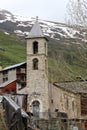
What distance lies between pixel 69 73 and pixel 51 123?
62.4 feet

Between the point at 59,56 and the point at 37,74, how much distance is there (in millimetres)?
37771

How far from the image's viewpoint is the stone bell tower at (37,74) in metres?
57.8

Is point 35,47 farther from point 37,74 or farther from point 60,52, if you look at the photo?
point 60,52

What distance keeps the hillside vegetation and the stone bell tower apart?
3.86 m

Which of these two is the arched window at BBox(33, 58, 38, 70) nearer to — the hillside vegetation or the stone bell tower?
the stone bell tower

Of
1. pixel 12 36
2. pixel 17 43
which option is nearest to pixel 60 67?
pixel 17 43

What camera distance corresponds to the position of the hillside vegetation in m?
18.0

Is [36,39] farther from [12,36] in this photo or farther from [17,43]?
[12,36]

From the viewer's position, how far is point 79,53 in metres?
17.6

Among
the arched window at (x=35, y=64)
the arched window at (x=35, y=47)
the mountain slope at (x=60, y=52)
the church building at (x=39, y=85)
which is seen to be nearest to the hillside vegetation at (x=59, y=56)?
the mountain slope at (x=60, y=52)

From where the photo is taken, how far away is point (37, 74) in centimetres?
5859

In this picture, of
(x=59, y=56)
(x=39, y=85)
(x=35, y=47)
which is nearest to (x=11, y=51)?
(x=35, y=47)

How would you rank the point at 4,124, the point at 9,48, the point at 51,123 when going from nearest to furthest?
the point at 4,124 < the point at 51,123 < the point at 9,48

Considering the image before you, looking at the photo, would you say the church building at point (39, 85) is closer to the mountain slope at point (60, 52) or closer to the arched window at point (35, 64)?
the arched window at point (35, 64)
